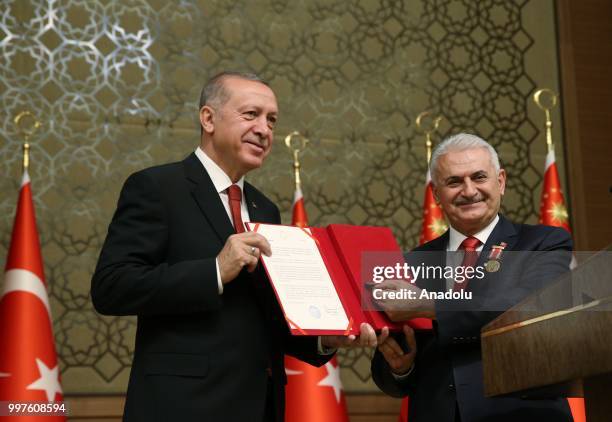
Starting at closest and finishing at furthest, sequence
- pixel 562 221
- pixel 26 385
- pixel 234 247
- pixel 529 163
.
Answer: pixel 234 247
pixel 26 385
pixel 562 221
pixel 529 163

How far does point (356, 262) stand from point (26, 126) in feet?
8.56

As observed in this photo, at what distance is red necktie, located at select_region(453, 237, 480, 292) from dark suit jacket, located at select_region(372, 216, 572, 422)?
2 centimetres

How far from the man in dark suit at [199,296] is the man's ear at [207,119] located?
0.18 feet

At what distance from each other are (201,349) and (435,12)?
3.63m

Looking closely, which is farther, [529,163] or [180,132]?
[529,163]

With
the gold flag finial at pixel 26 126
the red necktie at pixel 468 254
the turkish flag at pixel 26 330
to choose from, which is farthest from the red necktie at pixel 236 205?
the gold flag finial at pixel 26 126

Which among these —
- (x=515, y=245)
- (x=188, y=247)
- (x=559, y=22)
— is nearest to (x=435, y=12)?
(x=559, y=22)

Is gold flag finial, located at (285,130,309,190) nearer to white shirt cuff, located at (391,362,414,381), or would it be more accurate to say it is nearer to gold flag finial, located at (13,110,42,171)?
gold flag finial, located at (13,110,42,171)

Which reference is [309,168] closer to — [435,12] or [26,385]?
[435,12]

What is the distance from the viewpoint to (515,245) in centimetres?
247

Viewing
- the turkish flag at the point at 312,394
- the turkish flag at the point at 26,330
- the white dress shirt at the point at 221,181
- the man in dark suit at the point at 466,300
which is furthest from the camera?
the turkish flag at the point at 312,394

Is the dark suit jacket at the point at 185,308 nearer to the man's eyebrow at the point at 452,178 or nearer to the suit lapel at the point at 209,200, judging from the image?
the suit lapel at the point at 209,200

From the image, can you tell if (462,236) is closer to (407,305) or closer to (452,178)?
(452,178)

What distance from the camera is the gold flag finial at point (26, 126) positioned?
4031mm
